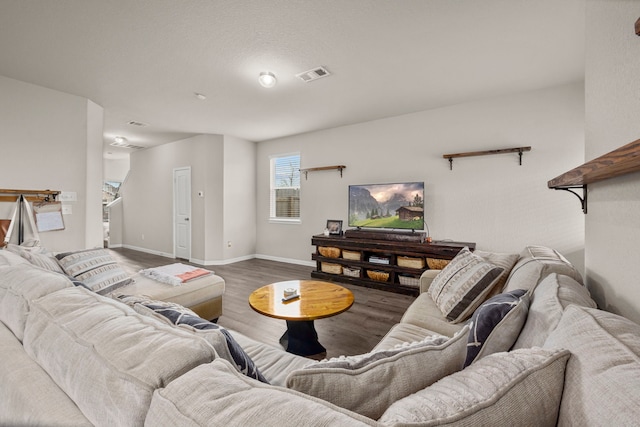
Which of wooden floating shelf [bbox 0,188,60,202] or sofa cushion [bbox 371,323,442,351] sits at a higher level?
wooden floating shelf [bbox 0,188,60,202]

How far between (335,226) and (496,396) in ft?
13.2

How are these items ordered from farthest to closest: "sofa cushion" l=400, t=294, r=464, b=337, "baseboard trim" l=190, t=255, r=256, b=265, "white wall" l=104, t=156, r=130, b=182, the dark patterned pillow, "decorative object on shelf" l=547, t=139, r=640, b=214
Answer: "white wall" l=104, t=156, r=130, b=182 → "baseboard trim" l=190, t=255, r=256, b=265 → "sofa cushion" l=400, t=294, r=464, b=337 → the dark patterned pillow → "decorative object on shelf" l=547, t=139, r=640, b=214

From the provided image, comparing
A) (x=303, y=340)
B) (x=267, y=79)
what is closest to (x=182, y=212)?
(x=267, y=79)

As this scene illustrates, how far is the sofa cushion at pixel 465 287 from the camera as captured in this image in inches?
69.6

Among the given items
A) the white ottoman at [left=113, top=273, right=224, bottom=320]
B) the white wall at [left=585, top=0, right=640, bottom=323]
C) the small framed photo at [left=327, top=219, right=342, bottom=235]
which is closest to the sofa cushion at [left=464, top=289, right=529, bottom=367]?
the white wall at [left=585, top=0, right=640, bottom=323]

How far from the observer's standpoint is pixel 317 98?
360 centimetres

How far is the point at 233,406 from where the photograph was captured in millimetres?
479

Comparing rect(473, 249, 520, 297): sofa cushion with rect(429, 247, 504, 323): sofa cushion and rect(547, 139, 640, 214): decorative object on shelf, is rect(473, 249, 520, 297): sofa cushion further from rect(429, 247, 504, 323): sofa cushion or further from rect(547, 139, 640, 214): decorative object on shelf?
rect(547, 139, 640, 214): decorative object on shelf

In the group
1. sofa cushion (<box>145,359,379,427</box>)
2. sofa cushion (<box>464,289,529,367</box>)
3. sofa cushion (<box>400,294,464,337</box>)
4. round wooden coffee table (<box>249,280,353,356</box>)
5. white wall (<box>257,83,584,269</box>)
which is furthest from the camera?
white wall (<box>257,83,584,269</box>)

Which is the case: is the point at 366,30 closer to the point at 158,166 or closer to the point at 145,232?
the point at 158,166

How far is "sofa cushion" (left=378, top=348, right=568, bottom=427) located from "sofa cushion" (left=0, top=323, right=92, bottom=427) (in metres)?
0.72

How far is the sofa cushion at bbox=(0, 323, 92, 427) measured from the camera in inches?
24.4

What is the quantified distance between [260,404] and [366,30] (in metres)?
2.57

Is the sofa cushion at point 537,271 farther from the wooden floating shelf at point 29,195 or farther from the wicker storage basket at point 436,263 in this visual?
the wooden floating shelf at point 29,195
